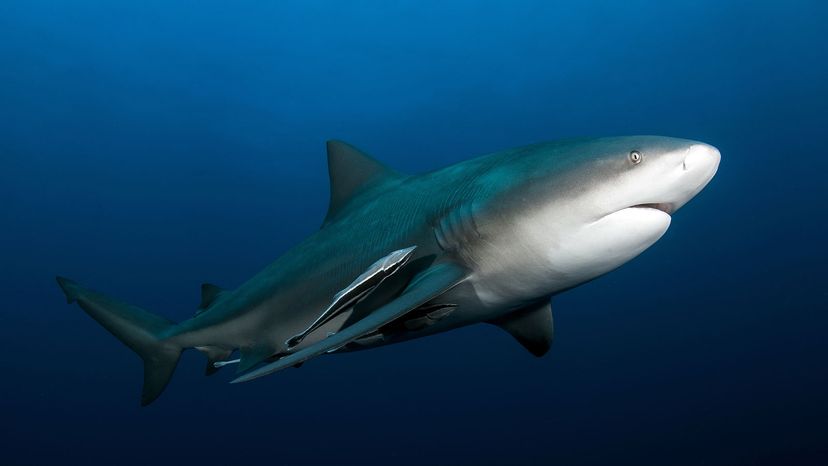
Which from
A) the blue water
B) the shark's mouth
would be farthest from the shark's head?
the blue water

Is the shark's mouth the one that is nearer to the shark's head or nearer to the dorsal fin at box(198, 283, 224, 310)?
the shark's head

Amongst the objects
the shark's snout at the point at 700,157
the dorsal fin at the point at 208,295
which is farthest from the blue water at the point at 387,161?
the shark's snout at the point at 700,157

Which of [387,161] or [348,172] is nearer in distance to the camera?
[348,172]

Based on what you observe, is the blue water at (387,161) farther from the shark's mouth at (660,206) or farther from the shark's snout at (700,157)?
the shark's snout at (700,157)

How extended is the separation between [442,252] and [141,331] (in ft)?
10.8

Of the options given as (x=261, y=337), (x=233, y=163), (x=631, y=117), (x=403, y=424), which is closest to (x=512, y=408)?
(x=403, y=424)

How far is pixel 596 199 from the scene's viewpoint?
90.7 inches

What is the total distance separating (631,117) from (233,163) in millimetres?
32749

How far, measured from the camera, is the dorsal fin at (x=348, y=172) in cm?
443

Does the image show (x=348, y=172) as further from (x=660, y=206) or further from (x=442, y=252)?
(x=660, y=206)

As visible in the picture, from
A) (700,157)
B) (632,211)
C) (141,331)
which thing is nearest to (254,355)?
(141,331)

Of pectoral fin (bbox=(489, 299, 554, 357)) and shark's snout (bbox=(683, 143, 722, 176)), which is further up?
shark's snout (bbox=(683, 143, 722, 176))

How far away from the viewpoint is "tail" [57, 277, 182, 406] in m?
4.52

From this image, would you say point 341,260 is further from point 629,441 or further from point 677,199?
point 629,441
